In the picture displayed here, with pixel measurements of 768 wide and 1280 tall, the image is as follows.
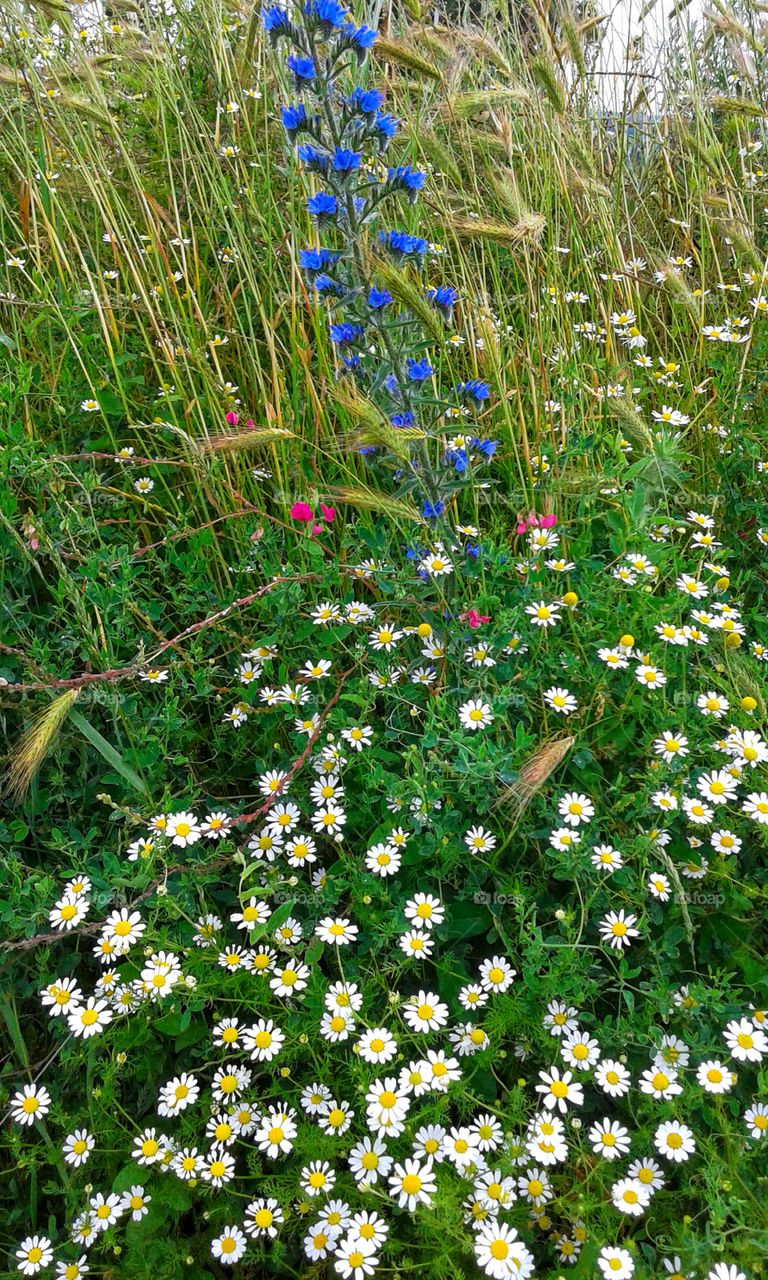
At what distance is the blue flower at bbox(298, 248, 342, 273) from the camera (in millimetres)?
1765

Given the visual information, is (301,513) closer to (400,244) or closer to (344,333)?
(344,333)

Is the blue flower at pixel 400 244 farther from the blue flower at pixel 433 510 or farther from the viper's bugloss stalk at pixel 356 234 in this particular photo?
the blue flower at pixel 433 510

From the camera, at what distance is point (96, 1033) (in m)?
1.57

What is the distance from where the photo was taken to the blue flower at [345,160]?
66.6 inches

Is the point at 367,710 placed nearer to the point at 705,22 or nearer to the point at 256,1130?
the point at 256,1130

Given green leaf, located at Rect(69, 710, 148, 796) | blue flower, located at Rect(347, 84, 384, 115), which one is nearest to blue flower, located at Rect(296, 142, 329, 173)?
blue flower, located at Rect(347, 84, 384, 115)

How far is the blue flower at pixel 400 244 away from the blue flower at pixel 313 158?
0.21 m

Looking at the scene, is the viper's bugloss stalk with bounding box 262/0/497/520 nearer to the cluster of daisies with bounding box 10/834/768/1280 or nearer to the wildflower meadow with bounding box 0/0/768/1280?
the wildflower meadow with bounding box 0/0/768/1280

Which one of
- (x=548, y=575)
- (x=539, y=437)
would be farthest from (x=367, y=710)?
(x=539, y=437)

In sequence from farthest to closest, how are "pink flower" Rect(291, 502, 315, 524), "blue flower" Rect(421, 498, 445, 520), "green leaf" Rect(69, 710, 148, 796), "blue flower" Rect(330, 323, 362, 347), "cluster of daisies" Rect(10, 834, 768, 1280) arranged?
"pink flower" Rect(291, 502, 315, 524), "blue flower" Rect(421, 498, 445, 520), "blue flower" Rect(330, 323, 362, 347), "green leaf" Rect(69, 710, 148, 796), "cluster of daisies" Rect(10, 834, 768, 1280)

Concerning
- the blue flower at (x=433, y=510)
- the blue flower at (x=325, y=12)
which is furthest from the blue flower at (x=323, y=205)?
the blue flower at (x=433, y=510)

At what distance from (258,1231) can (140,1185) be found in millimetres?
240

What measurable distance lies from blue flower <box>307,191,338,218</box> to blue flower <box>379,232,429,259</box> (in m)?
0.17

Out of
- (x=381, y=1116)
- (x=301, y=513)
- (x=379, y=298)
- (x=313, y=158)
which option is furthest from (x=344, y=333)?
(x=381, y=1116)
